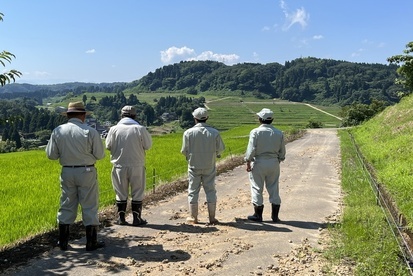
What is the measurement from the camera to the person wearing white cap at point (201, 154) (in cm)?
666

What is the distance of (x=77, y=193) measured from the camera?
5.42m

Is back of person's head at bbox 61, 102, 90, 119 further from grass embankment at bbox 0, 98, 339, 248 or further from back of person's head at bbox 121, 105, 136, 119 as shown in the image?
grass embankment at bbox 0, 98, 339, 248

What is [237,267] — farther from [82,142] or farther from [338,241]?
[82,142]

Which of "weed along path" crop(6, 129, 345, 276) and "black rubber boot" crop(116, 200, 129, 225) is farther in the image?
"black rubber boot" crop(116, 200, 129, 225)

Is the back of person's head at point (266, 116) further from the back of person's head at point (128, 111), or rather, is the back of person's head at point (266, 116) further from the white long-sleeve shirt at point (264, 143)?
the back of person's head at point (128, 111)

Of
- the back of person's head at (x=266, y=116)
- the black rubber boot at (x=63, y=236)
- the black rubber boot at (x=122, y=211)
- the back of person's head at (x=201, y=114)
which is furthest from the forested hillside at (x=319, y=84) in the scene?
the black rubber boot at (x=63, y=236)

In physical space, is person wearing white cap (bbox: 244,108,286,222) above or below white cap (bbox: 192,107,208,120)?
below

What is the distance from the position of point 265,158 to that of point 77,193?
10.7 ft

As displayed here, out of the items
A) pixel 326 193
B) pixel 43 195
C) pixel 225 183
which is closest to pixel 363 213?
pixel 326 193

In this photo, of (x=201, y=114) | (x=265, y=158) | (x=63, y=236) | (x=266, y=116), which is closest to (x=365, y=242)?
(x=265, y=158)

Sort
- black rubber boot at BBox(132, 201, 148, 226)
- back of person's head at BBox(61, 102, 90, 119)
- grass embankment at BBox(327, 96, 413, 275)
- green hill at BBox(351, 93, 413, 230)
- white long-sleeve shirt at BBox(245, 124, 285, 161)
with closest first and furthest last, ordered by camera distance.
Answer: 1. grass embankment at BBox(327, 96, 413, 275)
2. back of person's head at BBox(61, 102, 90, 119)
3. black rubber boot at BBox(132, 201, 148, 226)
4. white long-sleeve shirt at BBox(245, 124, 285, 161)
5. green hill at BBox(351, 93, 413, 230)

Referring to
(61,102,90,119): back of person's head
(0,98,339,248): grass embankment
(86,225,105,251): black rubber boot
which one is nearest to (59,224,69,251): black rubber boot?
(86,225,105,251): black rubber boot

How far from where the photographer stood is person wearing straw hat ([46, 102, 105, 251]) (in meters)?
5.30

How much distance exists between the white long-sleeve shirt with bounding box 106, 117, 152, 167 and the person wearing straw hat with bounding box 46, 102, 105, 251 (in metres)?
1.01
